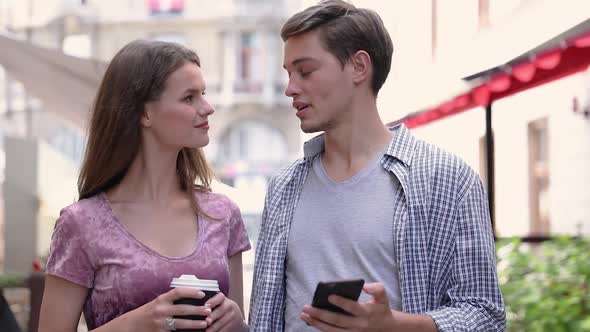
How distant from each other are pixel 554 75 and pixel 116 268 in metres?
2.00

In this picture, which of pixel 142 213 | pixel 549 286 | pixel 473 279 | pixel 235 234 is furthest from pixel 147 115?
pixel 549 286

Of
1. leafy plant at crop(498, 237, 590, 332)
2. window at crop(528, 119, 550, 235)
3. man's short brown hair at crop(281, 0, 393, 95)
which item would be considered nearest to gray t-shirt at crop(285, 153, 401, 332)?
man's short brown hair at crop(281, 0, 393, 95)

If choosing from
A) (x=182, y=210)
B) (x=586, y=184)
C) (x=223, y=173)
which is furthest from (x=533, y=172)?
(x=223, y=173)

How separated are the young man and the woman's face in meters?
0.20

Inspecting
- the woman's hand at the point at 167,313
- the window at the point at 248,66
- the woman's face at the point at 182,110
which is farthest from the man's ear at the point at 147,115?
the window at the point at 248,66

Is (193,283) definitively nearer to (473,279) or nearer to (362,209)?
(362,209)

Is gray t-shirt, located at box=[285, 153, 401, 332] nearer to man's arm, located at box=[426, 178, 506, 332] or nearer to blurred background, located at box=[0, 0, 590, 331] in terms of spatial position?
man's arm, located at box=[426, 178, 506, 332]

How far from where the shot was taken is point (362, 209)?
6.31ft

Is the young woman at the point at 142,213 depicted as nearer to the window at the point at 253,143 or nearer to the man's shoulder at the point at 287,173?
the man's shoulder at the point at 287,173

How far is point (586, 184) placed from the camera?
22.0 feet

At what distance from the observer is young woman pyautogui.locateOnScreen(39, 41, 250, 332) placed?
2061 millimetres

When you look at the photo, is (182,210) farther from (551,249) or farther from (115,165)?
(551,249)

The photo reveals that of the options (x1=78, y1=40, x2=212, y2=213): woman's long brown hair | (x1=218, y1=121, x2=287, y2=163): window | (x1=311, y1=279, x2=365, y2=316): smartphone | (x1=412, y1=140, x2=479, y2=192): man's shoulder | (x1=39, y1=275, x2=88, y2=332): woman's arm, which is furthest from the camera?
(x1=218, y1=121, x2=287, y2=163): window

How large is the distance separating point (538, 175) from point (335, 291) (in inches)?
255
